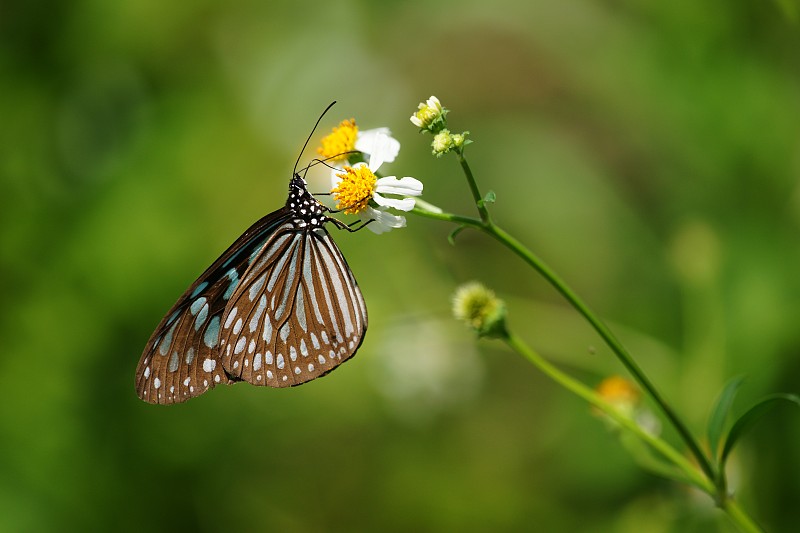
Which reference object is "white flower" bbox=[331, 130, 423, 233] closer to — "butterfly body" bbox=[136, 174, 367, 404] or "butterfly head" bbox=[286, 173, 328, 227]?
"butterfly body" bbox=[136, 174, 367, 404]

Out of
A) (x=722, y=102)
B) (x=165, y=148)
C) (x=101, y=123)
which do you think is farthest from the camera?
(x=101, y=123)

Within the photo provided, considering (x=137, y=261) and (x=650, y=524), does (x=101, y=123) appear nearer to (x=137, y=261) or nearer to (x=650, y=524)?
(x=137, y=261)

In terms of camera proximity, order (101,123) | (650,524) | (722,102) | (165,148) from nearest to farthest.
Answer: (650,524)
(722,102)
(165,148)
(101,123)

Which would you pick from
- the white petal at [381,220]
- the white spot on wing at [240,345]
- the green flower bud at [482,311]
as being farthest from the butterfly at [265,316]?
the green flower bud at [482,311]

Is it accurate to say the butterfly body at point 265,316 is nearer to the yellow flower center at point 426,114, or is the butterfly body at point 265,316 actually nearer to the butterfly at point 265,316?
the butterfly at point 265,316

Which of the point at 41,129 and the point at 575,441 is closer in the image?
the point at 575,441

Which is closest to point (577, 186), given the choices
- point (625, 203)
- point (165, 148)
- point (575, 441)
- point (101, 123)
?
point (625, 203)

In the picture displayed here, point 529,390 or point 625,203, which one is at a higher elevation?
point 625,203
